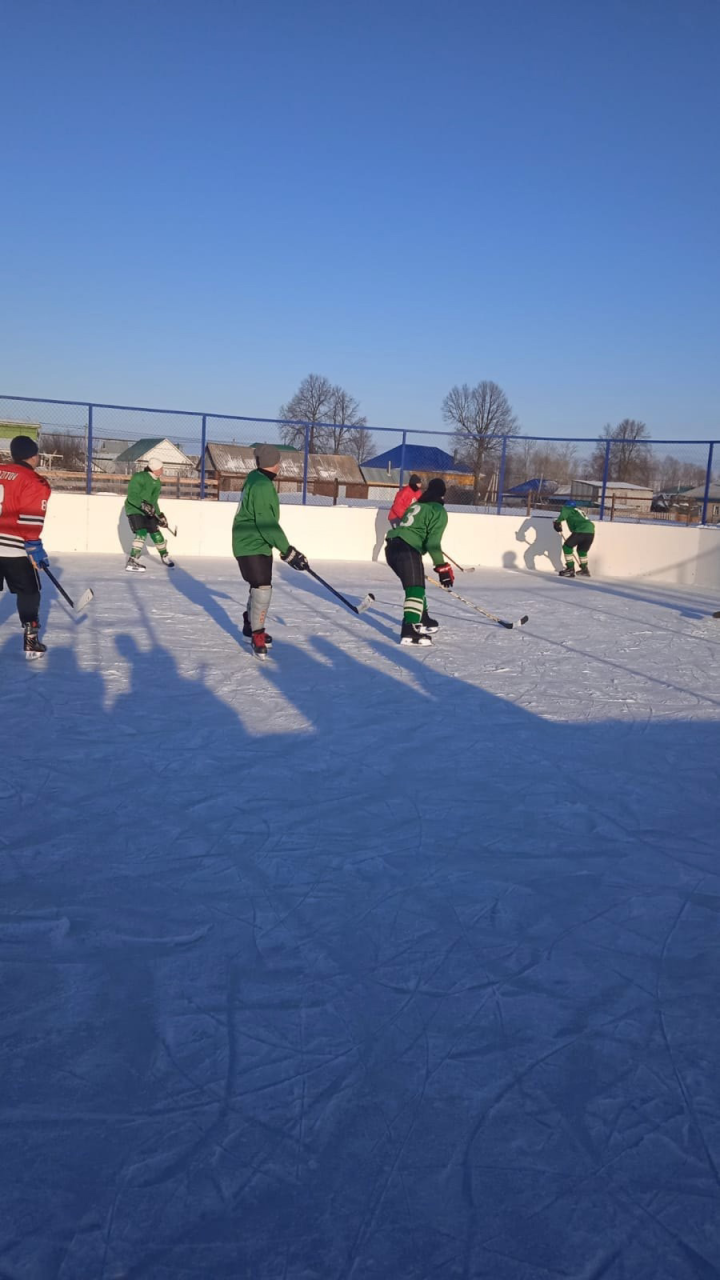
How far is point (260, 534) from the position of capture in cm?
653

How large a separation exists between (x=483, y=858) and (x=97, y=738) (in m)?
2.19

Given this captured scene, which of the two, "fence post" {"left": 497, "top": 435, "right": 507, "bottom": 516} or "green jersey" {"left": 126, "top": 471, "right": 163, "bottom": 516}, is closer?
"green jersey" {"left": 126, "top": 471, "right": 163, "bottom": 516}

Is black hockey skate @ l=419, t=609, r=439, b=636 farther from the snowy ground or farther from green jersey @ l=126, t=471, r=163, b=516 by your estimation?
green jersey @ l=126, t=471, r=163, b=516

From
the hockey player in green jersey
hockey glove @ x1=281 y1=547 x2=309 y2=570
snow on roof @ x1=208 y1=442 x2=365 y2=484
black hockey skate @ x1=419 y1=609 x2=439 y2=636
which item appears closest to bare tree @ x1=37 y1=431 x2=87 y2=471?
snow on roof @ x1=208 y1=442 x2=365 y2=484

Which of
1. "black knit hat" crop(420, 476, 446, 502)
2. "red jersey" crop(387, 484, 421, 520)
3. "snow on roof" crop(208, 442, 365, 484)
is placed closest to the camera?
"black knit hat" crop(420, 476, 446, 502)

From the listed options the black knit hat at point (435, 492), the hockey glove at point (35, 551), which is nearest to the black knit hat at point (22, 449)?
the hockey glove at point (35, 551)

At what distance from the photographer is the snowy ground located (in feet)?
5.59

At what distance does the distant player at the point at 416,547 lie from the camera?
7457 millimetres

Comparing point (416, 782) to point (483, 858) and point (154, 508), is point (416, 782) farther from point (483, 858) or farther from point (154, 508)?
point (154, 508)

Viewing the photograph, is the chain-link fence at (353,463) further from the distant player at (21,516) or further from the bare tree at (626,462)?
the distant player at (21,516)

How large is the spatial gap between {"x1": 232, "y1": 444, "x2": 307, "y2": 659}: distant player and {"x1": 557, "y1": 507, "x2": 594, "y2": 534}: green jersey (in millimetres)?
7647

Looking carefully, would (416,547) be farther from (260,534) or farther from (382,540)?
(382,540)

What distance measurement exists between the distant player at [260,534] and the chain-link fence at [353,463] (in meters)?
6.17

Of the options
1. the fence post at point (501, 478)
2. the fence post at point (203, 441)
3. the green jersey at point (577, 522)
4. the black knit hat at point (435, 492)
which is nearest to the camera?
the black knit hat at point (435, 492)
